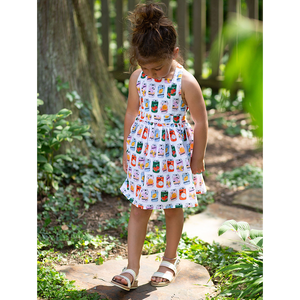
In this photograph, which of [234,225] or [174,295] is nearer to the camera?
[234,225]

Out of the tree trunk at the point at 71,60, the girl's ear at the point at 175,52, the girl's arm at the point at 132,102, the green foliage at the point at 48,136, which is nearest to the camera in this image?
the girl's ear at the point at 175,52

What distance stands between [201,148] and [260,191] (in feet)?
5.80

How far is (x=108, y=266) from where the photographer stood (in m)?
2.37

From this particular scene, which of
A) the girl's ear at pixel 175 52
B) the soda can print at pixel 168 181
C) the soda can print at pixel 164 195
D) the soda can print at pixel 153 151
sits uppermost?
the girl's ear at pixel 175 52

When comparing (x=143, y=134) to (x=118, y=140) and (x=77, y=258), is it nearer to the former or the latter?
(x=77, y=258)

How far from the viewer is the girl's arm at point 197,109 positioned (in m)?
2.05

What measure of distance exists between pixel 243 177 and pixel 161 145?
2.18 metres

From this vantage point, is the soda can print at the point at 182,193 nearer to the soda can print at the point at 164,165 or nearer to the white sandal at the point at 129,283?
the soda can print at the point at 164,165

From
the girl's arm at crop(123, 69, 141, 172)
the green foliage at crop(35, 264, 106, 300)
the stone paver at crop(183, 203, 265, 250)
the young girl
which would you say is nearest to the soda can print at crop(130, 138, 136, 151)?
the young girl

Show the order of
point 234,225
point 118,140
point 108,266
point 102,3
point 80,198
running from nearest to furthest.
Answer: point 234,225 → point 108,266 → point 80,198 → point 118,140 → point 102,3

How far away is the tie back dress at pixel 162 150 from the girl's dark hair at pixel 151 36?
8.2 inches

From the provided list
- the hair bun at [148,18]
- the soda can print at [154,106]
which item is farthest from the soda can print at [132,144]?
the hair bun at [148,18]

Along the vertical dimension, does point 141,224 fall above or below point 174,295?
above

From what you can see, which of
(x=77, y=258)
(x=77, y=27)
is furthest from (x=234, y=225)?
(x=77, y=27)
